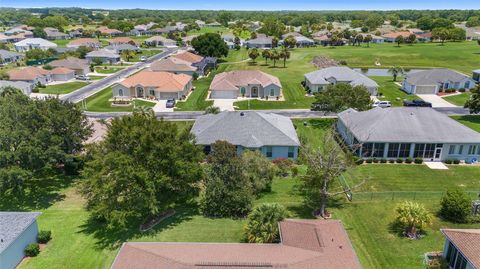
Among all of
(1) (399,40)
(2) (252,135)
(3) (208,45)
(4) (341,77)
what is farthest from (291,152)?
(1) (399,40)

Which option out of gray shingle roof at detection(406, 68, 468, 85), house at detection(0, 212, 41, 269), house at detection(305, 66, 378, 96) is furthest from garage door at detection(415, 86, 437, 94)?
house at detection(0, 212, 41, 269)

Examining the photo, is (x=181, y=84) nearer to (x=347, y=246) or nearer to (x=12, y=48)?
(x=347, y=246)

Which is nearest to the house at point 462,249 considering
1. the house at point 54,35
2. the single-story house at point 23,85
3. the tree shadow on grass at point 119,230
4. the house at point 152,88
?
the tree shadow on grass at point 119,230

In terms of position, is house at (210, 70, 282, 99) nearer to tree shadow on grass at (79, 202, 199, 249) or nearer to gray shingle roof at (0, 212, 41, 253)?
tree shadow on grass at (79, 202, 199, 249)

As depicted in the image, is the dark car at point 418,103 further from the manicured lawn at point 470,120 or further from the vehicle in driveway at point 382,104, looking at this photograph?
the manicured lawn at point 470,120

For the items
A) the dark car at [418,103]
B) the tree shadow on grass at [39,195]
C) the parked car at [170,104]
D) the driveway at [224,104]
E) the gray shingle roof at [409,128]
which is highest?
the gray shingle roof at [409,128]

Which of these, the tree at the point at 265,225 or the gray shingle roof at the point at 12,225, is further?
the tree at the point at 265,225

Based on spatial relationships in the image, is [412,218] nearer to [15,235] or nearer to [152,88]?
[15,235]

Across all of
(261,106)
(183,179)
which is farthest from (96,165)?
(261,106)
